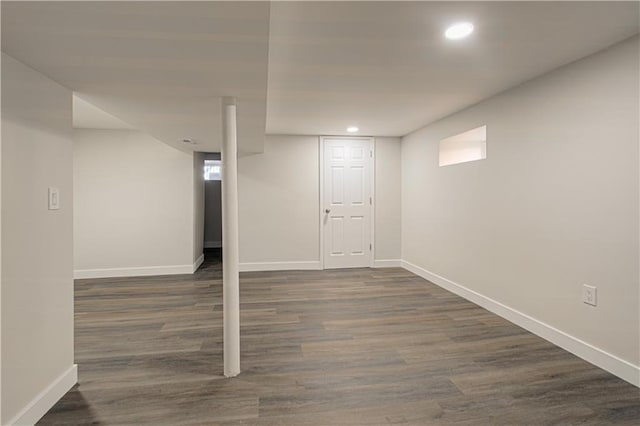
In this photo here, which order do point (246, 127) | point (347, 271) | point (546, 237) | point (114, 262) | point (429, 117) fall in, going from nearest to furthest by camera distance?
point (546, 237)
point (246, 127)
point (429, 117)
point (114, 262)
point (347, 271)

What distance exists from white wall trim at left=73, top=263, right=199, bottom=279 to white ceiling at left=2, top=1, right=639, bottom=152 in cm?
245

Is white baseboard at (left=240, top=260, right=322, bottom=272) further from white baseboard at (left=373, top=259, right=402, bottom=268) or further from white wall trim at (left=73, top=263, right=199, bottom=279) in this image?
white baseboard at (left=373, top=259, right=402, bottom=268)

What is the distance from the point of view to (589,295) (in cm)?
225

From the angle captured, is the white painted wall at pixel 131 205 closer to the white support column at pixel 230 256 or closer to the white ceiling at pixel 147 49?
the white ceiling at pixel 147 49

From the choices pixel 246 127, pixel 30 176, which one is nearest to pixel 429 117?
pixel 246 127

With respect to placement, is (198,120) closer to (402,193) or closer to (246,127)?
(246,127)

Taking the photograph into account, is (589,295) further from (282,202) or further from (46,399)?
(282,202)

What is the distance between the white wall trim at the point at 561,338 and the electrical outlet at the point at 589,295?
306 millimetres

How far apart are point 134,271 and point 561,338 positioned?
203 inches

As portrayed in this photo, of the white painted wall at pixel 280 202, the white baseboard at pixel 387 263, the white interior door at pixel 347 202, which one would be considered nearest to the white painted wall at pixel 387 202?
the white baseboard at pixel 387 263

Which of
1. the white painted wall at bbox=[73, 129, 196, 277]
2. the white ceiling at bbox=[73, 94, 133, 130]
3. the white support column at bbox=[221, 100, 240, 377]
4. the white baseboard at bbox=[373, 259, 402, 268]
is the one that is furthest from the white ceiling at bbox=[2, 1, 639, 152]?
the white baseboard at bbox=[373, 259, 402, 268]

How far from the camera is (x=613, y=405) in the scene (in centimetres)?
176

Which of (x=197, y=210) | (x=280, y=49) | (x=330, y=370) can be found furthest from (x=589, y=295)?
(x=197, y=210)

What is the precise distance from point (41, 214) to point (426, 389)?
2.42 metres
